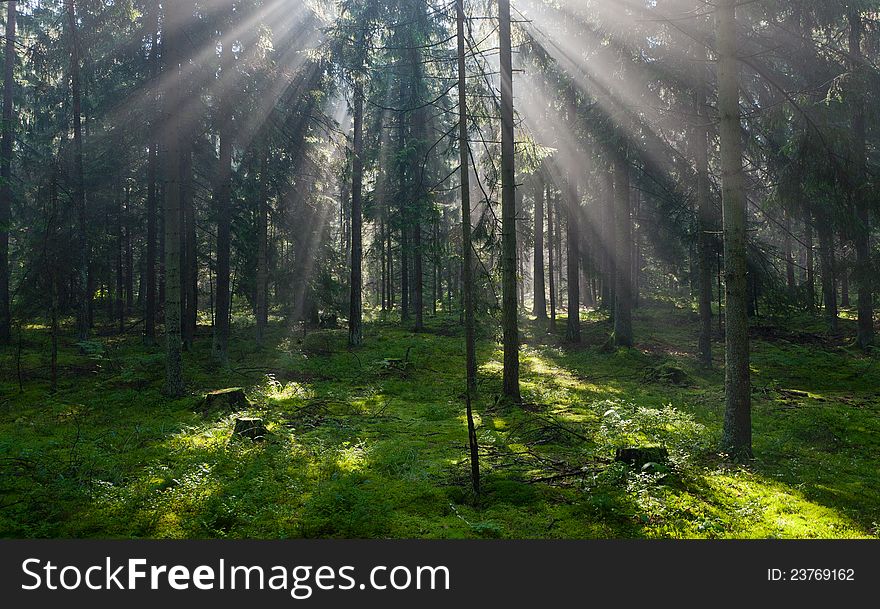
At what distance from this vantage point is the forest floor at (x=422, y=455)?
526 cm

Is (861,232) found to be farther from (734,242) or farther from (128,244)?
(128,244)

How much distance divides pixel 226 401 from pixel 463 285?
7669mm

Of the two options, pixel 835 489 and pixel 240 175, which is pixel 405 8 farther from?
pixel 835 489

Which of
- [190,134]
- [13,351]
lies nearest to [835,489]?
[190,134]

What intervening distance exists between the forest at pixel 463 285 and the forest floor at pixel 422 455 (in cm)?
7

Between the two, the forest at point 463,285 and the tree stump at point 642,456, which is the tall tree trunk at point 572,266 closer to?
the forest at point 463,285

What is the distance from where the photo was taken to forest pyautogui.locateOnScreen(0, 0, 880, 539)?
6031 millimetres

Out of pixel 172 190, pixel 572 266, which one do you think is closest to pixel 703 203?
pixel 572 266

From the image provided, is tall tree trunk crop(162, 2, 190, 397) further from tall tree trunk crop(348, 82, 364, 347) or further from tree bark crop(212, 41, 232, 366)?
tall tree trunk crop(348, 82, 364, 347)

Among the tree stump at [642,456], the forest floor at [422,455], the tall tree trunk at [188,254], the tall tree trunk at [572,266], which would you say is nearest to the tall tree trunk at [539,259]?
the tall tree trunk at [572,266]

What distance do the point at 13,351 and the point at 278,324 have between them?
13.2 m

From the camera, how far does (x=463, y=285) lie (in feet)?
50.1

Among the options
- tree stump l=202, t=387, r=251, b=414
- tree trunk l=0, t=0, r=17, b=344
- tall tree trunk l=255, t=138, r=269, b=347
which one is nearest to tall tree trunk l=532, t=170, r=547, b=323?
tall tree trunk l=255, t=138, r=269, b=347

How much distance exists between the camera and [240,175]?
770 inches
